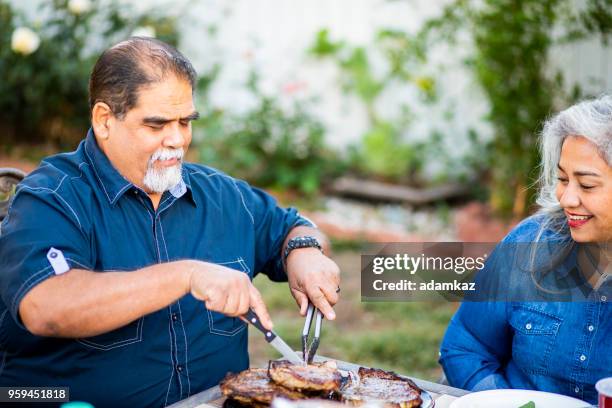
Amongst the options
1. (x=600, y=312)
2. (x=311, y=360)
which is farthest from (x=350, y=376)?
(x=600, y=312)

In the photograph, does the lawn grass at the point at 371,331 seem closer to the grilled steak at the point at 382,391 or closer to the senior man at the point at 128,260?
the senior man at the point at 128,260

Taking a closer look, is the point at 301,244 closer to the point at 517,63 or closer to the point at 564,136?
the point at 564,136

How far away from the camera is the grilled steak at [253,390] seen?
1.76m

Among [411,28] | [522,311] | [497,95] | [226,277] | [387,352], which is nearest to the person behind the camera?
[226,277]

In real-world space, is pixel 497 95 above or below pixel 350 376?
above

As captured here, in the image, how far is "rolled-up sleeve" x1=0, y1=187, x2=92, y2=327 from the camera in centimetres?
190

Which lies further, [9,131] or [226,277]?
[9,131]

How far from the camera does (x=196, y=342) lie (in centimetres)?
229

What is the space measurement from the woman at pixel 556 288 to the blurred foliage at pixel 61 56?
18.8ft

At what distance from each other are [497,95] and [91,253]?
394 centimetres

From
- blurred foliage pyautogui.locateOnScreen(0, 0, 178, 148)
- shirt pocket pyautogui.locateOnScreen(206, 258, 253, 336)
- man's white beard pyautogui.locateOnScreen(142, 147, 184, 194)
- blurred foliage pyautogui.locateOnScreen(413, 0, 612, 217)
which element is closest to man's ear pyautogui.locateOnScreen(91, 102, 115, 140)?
man's white beard pyautogui.locateOnScreen(142, 147, 184, 194)

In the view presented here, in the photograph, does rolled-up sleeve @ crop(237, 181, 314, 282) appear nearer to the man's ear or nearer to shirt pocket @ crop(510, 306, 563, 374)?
the man's ear

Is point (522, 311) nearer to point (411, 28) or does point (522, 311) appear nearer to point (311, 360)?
point (311, 360)

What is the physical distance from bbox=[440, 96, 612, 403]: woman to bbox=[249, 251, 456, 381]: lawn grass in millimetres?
1985
